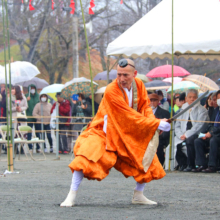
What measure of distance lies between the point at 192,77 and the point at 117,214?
420 inches

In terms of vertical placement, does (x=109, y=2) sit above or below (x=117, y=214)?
above

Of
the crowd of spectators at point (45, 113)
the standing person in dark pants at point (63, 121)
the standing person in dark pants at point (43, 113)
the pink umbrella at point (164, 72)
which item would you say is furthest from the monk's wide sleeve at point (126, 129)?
the pink umbrella at point (164, 72)

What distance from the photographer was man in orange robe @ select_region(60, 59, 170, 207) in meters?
4.86

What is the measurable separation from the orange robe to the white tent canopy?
150 inches

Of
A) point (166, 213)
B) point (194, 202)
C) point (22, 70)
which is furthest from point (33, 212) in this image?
point (22, 70)

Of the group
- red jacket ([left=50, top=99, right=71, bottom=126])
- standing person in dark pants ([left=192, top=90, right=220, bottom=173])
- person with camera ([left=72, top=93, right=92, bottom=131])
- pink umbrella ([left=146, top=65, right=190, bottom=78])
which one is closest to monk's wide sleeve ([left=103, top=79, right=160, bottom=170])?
standing person in dark pants ([left=192, top=90, right=220, bottom=173])

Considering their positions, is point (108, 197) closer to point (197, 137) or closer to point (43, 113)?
point (197, 137)

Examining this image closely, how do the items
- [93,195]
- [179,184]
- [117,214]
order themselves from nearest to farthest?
1. [117,214]
2. [93,195]
3. [179,184]

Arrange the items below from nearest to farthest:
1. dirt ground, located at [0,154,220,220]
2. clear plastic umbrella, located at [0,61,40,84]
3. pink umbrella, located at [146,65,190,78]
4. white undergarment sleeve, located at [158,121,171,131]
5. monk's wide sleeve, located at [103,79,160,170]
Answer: dirt ground, located at [0,154,220,220], white undergarment sleeve, located at [158,121,171,131], monk's wide sleeve, located at [103,79,160,170], clear plastic umbrella, located at [0,61,40,84], pink umbrella, located at [146,65,190,78]

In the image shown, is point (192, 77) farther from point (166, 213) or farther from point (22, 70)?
point (166, 213)

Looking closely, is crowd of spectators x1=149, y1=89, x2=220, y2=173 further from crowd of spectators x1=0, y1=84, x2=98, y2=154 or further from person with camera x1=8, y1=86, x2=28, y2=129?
person with camera x1=8, y1=86, x2=28, y2=129

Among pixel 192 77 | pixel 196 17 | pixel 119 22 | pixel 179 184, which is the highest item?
pixel 119 22

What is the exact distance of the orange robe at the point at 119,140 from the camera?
16.0ft

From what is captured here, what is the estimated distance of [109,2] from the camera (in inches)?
1148
